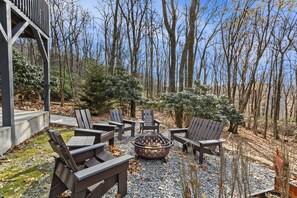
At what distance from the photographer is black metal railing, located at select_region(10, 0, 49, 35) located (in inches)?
190

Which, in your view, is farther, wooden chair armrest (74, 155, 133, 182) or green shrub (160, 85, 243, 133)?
green shrub (160, 85, 243, 133)

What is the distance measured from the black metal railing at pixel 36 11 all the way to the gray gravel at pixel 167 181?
172 inches

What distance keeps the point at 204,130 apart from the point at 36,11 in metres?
6.15

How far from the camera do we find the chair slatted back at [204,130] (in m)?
4.18

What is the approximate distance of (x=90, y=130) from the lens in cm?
411

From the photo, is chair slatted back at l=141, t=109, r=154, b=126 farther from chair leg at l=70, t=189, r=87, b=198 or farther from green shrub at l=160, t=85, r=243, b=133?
chair leg at l=70, t=189, r=87, b=198

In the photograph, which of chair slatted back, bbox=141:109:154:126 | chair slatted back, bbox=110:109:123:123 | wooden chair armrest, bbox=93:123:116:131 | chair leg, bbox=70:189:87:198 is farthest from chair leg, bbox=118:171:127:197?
chair slatted back, bbox=141:109:154:126

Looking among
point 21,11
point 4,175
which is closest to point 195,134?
point 4,175

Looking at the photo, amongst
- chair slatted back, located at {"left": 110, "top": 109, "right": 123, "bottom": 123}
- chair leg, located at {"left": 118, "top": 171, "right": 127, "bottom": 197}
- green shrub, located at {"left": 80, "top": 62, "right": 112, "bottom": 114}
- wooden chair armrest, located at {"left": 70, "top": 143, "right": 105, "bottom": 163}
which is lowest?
chair leg, located at {"left": 118, "top": 171, "right": 127, "bottom": 197}

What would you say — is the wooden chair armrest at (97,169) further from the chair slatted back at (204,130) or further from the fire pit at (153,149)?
the chair slatted back at (204,130)

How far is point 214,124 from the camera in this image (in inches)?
169

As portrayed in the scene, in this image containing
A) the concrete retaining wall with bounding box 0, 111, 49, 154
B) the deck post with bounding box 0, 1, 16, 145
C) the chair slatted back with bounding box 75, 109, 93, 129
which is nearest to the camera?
the concrete retaining wall with bounding box 0, 111, 49, 154

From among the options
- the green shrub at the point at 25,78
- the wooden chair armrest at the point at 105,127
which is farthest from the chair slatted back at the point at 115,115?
the green shrub at the point at 25,78

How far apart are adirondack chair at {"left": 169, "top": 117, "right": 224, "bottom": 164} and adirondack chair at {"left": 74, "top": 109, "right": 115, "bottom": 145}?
161 cm
